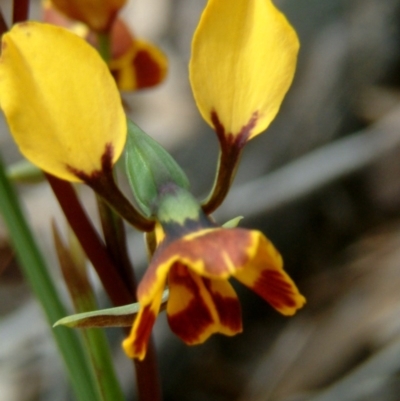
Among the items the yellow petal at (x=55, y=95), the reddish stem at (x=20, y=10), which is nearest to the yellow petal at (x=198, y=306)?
the yellow petal at (x=55, y=95)

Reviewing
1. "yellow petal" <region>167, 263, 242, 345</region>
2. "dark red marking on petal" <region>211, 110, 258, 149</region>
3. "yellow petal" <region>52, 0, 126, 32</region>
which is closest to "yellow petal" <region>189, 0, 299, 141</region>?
"dark red marking on petal" <region>211, 110, 258, 149</region>

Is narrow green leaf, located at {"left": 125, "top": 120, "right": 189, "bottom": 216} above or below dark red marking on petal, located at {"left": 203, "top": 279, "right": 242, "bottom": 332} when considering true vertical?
above

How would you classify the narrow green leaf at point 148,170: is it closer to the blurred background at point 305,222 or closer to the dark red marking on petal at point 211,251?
the dark red marking on petal at point 211,251

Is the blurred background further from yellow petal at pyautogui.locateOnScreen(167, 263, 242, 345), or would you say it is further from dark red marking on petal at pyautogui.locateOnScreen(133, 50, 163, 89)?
yellow petal at pyautogui.locateOnScreen(167, 263, 242, 345)

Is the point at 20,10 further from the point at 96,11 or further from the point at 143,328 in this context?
the point at 143,328

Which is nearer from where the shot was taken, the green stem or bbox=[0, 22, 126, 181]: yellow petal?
bbox=[0, 22, 126, 181]: yellow petal

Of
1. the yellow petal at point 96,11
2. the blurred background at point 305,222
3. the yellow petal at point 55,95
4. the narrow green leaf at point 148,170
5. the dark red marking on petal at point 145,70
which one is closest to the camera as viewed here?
the yellow petal at point 55,95
